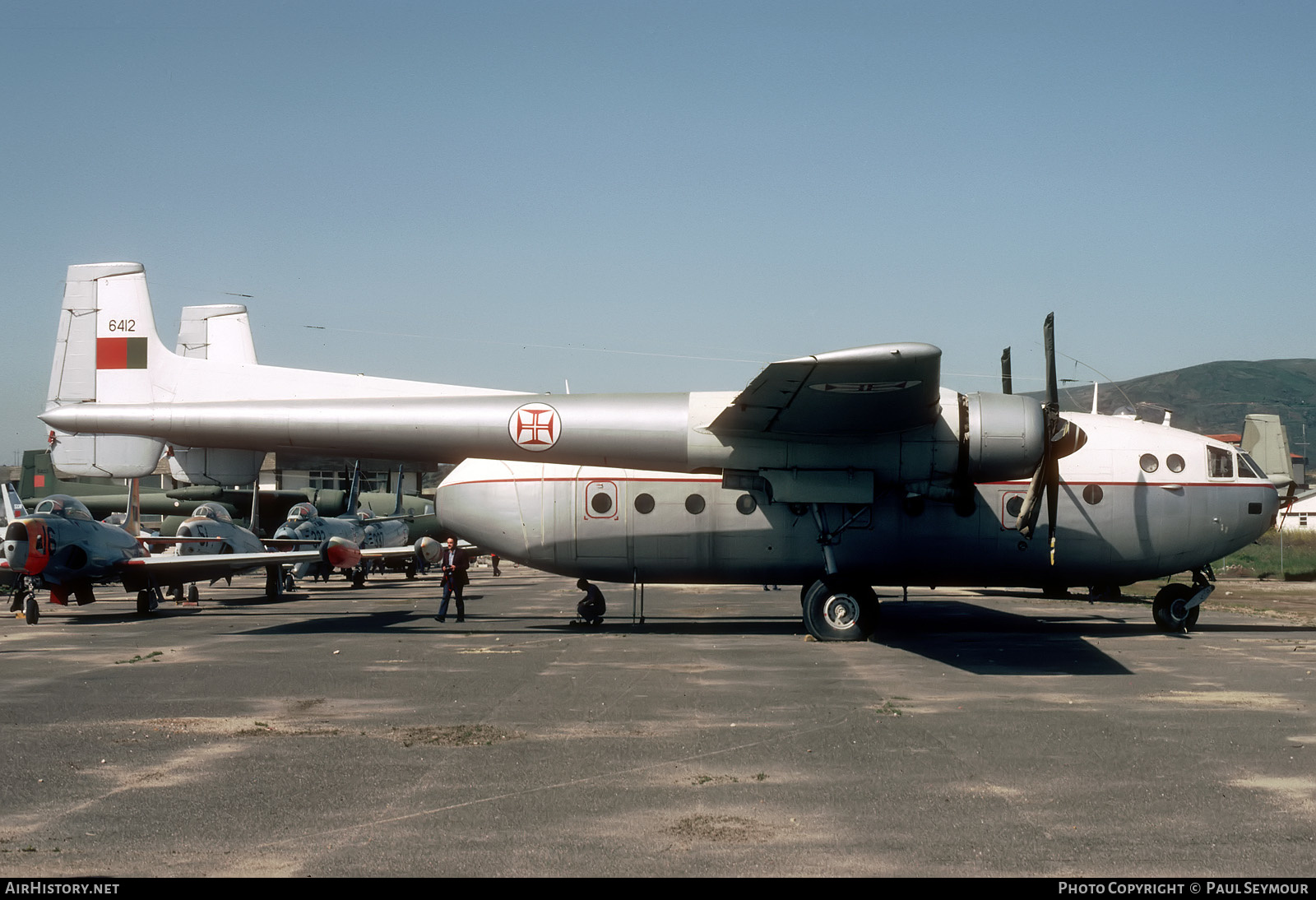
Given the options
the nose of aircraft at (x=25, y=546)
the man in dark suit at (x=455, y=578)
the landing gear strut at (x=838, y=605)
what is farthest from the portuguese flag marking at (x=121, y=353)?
the landing gear strut at (x=838, y=605)

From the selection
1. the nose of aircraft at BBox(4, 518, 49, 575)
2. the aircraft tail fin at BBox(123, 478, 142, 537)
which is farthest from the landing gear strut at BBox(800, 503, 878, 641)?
the aircraft tail fin at BBox(123, 478, 142, 537)

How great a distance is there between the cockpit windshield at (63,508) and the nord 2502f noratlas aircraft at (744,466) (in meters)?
7.09

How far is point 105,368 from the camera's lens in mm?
19969

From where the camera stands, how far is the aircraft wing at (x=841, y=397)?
1462 centimetres

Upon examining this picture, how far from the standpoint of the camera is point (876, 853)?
21.9ft

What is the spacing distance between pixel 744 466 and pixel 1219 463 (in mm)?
9992

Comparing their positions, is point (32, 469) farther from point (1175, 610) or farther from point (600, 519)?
point (1175, 610)

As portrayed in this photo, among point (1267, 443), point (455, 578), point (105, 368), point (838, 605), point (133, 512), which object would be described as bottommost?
point (838, 605)

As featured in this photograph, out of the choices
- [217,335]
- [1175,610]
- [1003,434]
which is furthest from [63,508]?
[1175,610]

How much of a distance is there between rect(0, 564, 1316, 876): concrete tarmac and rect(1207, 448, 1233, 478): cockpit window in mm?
3254

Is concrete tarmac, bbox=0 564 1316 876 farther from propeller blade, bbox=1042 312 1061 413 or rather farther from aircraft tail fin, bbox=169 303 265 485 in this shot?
aircraft tail fin, bbox=169 303 265 485

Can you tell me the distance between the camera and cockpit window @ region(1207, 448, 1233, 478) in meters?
20.4

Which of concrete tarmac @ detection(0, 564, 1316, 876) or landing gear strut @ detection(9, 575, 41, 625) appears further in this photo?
landing gear strut @ detection(9, 575, 41, 625)
